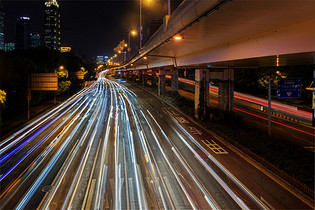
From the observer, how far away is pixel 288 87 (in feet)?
53.9

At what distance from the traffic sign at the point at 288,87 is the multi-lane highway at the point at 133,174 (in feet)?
17.7

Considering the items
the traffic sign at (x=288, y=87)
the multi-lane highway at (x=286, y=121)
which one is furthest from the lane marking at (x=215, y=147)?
the multi-lane highway at (x=286, y=121)

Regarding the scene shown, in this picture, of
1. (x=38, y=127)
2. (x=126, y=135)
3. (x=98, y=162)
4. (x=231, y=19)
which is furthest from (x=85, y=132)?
(x=231, y=19)

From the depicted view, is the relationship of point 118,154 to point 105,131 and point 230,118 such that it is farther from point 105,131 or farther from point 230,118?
point 230,118

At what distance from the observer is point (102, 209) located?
823cm

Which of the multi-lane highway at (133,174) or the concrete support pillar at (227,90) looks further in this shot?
the concrete support pillar at (227,90)

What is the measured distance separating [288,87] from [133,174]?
12.4 m

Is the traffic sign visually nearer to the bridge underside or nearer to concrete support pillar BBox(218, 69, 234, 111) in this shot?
the bridge underside

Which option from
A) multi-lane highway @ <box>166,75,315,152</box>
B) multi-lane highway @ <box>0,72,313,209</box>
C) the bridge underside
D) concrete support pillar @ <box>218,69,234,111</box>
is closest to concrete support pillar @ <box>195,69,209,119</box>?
concrete support pillar @ <box>218,69,234,111</box>

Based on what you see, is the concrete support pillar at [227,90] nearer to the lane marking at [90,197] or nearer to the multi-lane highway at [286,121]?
the multi-lane highway at [286,121]

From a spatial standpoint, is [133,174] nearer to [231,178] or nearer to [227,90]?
[231,178]

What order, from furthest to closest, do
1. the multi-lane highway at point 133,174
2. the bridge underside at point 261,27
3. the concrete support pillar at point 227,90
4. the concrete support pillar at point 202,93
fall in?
the concrete support pillar at point 227,90, the concrete support pillar at point 202,93, the multi-lane highway at point 133,174, the bridge underside at point 261,27

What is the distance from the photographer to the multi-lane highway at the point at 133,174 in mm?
8875

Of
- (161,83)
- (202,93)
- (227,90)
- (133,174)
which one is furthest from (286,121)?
(161,83)
